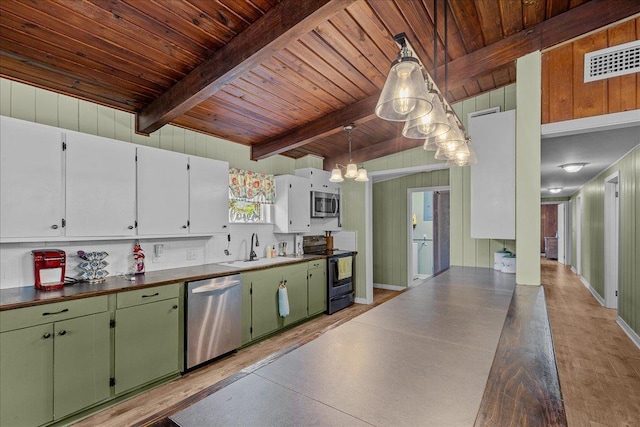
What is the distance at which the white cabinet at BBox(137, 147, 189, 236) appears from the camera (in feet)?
8.93

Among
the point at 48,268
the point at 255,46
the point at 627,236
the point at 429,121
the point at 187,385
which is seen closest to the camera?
the point at 429,121

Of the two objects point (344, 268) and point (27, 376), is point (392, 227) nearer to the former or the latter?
point (344, 268)

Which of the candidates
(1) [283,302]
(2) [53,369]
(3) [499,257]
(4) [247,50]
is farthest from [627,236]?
(2) [53,369]

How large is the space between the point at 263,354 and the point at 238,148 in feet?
8.29

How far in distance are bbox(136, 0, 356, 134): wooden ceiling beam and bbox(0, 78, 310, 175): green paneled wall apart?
0.38 metres

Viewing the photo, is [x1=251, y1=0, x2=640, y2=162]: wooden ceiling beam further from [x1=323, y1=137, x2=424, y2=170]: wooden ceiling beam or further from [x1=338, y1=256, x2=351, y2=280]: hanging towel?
[x1=338, y1=256, x2=351, y2=280]: hanging towel

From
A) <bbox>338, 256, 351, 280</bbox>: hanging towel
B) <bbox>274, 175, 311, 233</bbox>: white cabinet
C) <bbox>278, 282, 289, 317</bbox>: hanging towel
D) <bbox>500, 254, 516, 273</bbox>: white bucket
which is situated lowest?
<bbox>278, 282, 289, 317</bbox>: hanging towel

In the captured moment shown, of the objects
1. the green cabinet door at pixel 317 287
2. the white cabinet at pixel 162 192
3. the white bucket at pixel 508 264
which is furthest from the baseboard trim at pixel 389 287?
the white cabinet at pixel 162 192

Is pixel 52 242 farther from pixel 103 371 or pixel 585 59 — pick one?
pixel 585 59

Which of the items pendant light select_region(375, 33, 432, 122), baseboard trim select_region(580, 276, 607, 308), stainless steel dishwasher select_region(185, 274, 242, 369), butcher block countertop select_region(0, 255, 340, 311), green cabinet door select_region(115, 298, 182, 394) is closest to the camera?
pendant light select_region(375, 33, 432, 122)

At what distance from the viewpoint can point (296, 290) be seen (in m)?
3.93

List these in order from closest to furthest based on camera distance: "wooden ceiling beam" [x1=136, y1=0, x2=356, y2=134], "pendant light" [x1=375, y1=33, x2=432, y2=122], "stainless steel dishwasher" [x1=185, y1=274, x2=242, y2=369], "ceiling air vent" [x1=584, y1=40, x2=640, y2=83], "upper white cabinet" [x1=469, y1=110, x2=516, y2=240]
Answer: "pendant light" [x1=375, y1=33, x2=432, y2=122] < "wooden ceiling beam" [x1=136, y1=0, x2=356, y2=134] < "ceiling air vent" [x1=584, y1=40, x2=640, y2=83] < "upper white cabinet" [x1=469, y1=110, x2=516, y2=240] < "stainless steel dishwasher" [x1=185, y1=274, x2=242, y2=369]

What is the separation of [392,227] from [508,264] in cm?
352

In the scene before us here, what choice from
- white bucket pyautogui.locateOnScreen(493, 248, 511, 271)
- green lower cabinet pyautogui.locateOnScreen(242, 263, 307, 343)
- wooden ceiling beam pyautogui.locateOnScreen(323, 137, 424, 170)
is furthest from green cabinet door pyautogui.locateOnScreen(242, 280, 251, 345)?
wooden ceiling beam pyautogui.locateOnScreen(323, 137, 424, 170)
